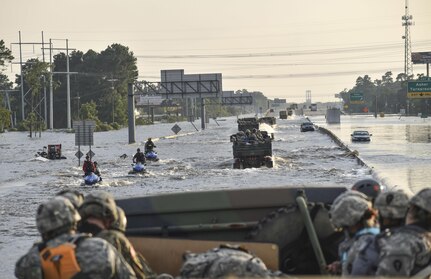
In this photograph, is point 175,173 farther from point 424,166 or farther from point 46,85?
point 46,85

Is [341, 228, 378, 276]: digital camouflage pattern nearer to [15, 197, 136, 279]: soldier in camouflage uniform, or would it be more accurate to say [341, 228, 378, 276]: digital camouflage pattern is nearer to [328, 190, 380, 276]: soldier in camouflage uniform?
[328, 190, 380, 276]: soldier in camouflage uniform

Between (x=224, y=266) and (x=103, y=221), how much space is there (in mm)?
1531

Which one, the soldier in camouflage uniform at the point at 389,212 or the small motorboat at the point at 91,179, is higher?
the soldier in camouflage uniform at the point at 389,212

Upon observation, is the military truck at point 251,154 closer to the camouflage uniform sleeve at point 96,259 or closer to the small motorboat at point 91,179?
the small motorboat at point 91,179

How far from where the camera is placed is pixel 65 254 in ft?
16.8

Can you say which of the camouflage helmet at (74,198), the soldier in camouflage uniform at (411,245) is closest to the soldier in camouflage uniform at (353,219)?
the soldier in camouflage uniform at (411,245)

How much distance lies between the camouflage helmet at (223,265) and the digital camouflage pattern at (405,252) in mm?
856

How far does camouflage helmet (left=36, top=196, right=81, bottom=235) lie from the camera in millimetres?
5355

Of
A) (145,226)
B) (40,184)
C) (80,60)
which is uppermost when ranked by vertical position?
(80,60)

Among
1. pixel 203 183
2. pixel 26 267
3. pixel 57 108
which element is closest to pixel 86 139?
pixel 203 183

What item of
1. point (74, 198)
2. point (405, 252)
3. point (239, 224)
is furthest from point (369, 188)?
point (74, 198)

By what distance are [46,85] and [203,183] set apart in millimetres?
99151

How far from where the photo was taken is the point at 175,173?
37.9 m

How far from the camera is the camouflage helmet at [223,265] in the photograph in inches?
188
